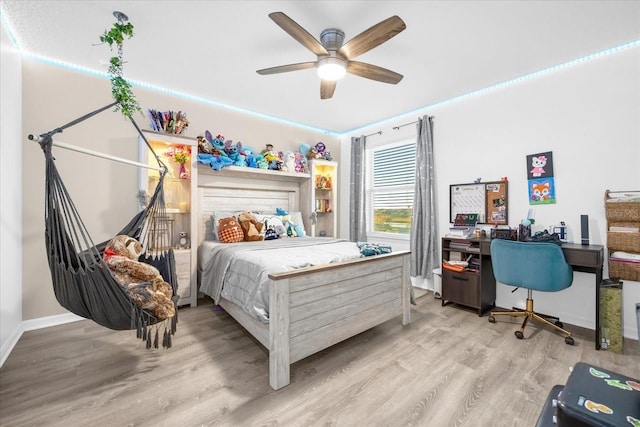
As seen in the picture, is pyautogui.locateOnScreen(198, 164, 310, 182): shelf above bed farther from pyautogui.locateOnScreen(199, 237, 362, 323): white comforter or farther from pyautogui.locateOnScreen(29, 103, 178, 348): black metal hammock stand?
pyautogui.locateOnScreen(29, 103, 178, 348): black metal hammock stand

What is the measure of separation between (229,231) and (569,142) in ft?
12.3

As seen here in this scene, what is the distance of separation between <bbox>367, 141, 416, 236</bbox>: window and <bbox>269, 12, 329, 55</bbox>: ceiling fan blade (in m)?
2.54

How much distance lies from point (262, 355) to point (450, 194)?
117 inches

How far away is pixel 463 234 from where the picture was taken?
10.5 ft

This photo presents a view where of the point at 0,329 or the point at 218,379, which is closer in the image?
Answer: the point at 218,379

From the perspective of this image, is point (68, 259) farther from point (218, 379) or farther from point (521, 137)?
point (521, 137)

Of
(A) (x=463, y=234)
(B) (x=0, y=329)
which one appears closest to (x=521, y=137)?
(A) (x=463, y=234)

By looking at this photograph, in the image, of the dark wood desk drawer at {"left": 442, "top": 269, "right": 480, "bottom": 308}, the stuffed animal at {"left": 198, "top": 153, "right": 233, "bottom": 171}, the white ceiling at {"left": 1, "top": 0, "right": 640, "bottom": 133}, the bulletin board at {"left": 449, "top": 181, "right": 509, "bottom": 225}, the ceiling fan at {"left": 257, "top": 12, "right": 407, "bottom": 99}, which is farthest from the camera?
the stuffed animal at {"left": 198, "top": 153, "right": 233, "bottom": 171}

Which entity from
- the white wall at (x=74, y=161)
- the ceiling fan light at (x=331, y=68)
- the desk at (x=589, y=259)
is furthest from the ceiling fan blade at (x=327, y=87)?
the desk at (x=589, y=259)

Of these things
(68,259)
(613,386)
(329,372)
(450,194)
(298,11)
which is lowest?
(329,372)

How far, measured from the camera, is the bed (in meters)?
1.72

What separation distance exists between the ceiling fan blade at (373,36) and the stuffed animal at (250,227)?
212 cm

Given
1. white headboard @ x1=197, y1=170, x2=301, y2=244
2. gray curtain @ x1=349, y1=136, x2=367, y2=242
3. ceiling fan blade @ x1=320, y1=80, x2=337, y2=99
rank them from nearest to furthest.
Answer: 1. ceiling fan blade @ x1=320, y1=80, x2=337, y2=99
2. white headboard @ x1=197, y1=170, x2=301, y2=244
3. gray curtain @ x1=349, y1=136, x2=367, y2=242

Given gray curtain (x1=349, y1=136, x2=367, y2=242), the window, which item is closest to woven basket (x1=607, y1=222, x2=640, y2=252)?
the window
